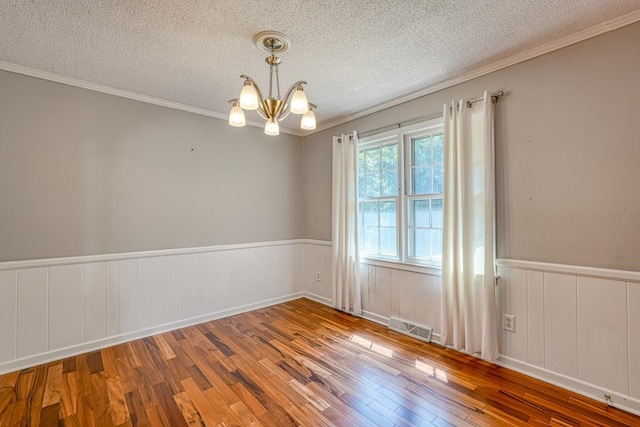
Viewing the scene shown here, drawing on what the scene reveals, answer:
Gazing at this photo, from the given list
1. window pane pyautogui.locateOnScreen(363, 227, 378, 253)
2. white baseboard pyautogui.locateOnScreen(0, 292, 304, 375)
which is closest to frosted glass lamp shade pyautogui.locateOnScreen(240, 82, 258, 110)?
window pane pyautogui.locateOnScreen(363, 227, 378, 253)

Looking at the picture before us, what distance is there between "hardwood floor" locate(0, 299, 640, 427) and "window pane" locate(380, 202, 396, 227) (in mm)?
1277

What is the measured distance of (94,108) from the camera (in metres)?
2.89

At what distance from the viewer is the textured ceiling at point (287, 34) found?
1.83m

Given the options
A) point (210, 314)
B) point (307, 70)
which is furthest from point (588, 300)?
point (210, 314)

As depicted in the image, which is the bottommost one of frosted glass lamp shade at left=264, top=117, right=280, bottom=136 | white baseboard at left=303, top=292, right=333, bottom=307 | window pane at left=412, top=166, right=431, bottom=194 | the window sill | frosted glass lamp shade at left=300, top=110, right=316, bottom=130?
white baseboard at left=303, top=292, right=333, bottom=307

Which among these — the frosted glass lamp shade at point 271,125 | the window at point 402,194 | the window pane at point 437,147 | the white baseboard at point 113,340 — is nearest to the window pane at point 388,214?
the window at point 402,194

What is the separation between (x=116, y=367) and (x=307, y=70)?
10.1ft

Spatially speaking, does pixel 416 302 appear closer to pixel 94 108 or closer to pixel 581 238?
pixel 581 238

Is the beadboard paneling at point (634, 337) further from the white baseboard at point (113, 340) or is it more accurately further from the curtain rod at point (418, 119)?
the white baseboard at point (113, 340)

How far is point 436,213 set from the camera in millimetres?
3033

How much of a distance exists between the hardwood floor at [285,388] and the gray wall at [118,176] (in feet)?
3.70

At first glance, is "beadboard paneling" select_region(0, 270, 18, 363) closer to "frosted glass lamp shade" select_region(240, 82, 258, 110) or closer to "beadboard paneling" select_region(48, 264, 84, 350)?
"beadboard paneling" select_region(48, 264, 84, 350)

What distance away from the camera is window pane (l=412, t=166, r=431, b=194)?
3.11 m

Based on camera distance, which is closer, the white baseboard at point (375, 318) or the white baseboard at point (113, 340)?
the white baseboard at point (113, 340)
